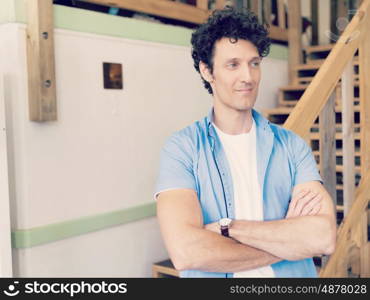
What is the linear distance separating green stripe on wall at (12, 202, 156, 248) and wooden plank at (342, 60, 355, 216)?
1.33m

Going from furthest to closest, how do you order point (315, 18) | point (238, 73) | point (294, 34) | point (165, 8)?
point (315, 18) < point (294, 34) < point (165, 8) < point (238, 73)

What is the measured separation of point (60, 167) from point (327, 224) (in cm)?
175

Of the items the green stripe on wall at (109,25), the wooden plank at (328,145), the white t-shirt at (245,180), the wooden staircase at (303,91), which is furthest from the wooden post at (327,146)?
the green stripe on wall at (109,25)

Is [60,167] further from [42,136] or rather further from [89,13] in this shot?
[89,13]

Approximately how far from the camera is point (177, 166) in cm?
155

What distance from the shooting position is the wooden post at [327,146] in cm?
250

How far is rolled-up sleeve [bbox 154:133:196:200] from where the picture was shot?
1.54 meters

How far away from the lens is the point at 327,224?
5.17 feet

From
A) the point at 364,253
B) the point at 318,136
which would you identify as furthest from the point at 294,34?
the point at 364,253

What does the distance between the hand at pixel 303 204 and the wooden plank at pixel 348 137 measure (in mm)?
1184

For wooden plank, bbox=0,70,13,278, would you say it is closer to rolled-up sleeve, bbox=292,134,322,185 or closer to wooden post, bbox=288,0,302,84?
rolled-up sleeve, bbox=292,134,322,185

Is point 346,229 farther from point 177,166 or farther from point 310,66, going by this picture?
point 310,66

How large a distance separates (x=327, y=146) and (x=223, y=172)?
45.2 inches

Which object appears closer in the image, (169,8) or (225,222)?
(225,222)
